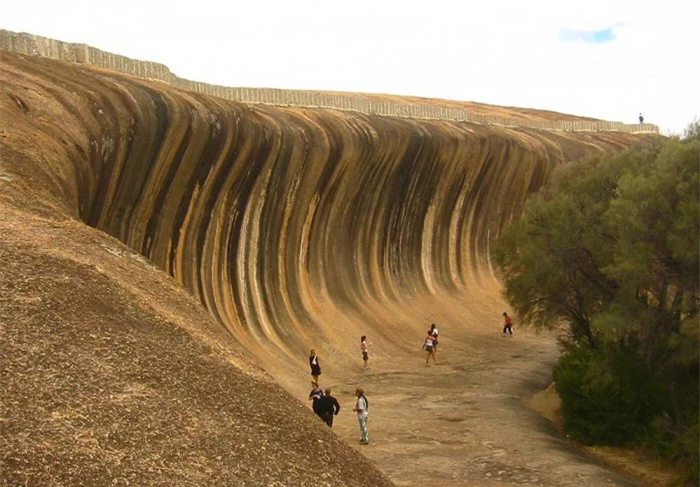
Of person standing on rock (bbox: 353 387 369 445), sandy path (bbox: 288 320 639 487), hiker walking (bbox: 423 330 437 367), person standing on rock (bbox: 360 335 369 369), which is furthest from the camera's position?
hiker walking (bbox: 423 330 437 367)

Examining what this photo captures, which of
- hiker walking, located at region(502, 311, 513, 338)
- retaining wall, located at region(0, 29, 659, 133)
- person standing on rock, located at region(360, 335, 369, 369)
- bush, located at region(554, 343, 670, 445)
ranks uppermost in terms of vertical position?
retaining wall, located at region(0, 29, 659, 133)

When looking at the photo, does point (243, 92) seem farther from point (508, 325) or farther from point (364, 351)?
point (508, 325)

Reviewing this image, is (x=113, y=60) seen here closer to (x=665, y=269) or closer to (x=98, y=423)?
(x=665, y=269)

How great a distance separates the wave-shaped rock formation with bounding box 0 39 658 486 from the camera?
29.2 ft

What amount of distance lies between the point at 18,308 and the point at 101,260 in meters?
2.33

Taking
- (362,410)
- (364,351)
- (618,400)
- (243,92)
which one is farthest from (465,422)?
(243,92)

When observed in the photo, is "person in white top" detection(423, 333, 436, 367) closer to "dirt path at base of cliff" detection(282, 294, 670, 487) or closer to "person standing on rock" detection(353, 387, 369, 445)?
"dirt path at base of cliff" detection(282, 294, 670, 487)

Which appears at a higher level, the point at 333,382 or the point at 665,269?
the point at 665,269

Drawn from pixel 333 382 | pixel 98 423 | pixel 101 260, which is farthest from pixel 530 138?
pixel 98 423

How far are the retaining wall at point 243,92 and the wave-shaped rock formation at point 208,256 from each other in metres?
0.92

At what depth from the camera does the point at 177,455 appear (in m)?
8.66

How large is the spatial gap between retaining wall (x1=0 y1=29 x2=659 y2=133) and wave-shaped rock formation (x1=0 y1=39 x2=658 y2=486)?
0.92 m

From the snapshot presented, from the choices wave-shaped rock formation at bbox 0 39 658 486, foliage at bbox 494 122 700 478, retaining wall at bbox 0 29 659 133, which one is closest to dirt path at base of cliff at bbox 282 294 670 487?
foliage at bbox 494 122 700 478

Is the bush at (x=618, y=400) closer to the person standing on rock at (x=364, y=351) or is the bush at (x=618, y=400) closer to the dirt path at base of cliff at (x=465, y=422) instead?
the dirt path at base of cliff at (x=465, y=422)
